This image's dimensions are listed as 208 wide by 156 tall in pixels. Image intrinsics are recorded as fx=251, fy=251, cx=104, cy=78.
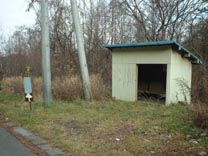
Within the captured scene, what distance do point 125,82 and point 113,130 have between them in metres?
5.62

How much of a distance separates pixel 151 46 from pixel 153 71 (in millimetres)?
4014

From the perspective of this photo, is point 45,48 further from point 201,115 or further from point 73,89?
point 201,115

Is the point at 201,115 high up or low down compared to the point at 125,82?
down

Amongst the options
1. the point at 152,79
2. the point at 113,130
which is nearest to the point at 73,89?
the point at 152,79

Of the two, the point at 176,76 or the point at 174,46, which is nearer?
the point at 174,46

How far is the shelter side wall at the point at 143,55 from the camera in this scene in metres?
10.1

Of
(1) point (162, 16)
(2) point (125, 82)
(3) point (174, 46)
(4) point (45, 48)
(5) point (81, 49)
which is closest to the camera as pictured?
(4) point (45, 48)

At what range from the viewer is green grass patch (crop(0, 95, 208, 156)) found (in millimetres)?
4641

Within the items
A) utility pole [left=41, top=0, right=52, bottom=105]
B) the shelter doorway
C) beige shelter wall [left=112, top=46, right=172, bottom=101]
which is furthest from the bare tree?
utility pole [left=41, top=0, right=52, bottom=105]

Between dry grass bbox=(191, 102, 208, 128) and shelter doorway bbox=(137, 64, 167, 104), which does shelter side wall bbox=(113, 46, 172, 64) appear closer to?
shelter doorway bbox=(137, 64, 167, 104)

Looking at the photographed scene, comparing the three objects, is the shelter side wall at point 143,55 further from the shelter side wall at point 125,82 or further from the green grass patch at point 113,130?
the green grass patch at point 113,130

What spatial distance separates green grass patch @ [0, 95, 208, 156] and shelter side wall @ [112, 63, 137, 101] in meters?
2.32

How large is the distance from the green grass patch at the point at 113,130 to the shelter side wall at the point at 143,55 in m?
2.57

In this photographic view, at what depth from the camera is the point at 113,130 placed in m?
5.93
